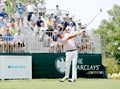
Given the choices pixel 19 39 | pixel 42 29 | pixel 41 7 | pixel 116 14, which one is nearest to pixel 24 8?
pixel 41 7

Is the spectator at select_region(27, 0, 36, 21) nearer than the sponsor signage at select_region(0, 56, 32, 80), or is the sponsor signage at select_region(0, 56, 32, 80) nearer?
the sponsor signage at select_region(0, 56, 32, 80)

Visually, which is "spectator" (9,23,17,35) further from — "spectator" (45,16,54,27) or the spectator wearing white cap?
"spectator" (45,16,54,27)

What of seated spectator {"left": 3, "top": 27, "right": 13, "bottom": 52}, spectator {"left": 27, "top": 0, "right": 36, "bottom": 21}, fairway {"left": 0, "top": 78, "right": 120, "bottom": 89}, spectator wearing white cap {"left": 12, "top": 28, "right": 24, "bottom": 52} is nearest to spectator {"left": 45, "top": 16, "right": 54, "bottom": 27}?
spectator {"left": 27, "top": 0, "right": 36, "bottom": 21}

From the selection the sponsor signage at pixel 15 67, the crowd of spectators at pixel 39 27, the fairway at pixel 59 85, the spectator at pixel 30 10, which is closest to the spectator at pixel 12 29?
the crowd of spectators at pixel 39 27

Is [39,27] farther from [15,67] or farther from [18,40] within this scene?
[15,67]

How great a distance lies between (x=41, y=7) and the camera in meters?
27.3

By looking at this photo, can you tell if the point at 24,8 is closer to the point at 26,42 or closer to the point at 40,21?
the point at 40,21

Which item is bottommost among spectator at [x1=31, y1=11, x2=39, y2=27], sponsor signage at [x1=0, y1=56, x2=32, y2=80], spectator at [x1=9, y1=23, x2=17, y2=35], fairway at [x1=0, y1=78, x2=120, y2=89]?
fairway at [x1=0, y1=78, x2=120, y2=89]

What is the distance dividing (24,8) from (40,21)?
7.10ft

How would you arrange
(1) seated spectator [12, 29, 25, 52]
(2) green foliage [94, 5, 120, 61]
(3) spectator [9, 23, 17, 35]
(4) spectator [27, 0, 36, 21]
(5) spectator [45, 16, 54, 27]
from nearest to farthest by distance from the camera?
(1) seated spectator [12, 29, 25, 52], (3) spectator [9, 23, 17, 35], (5) spectator [45, 16, 54, 27], (4) spectator [27, 0, 36, 21], (2) green foliage [94, 5, 120, 61]

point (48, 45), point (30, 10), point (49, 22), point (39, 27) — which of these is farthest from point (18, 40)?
point (30, 10)

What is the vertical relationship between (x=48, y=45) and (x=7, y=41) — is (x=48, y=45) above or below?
below

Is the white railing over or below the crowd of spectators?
below

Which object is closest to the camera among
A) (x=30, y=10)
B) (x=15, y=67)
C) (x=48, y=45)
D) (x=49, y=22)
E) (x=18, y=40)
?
(x=18, y=40)
